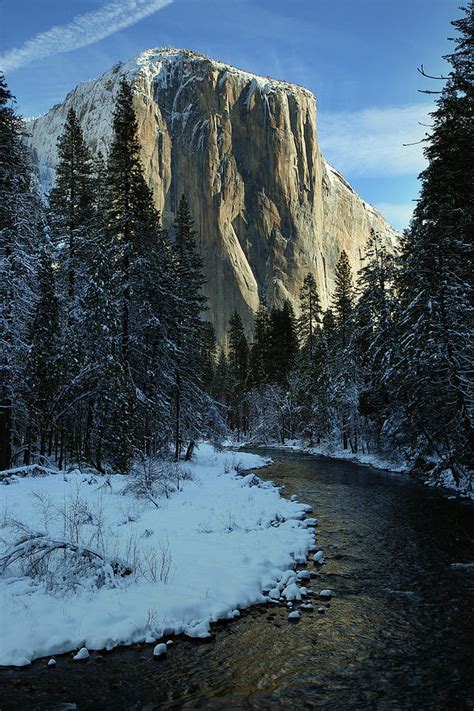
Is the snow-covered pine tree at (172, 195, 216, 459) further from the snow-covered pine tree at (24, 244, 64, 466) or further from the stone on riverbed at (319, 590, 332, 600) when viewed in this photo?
the stone on riverbed at (319, 590, 332, 600)

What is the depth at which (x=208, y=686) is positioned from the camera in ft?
17.8

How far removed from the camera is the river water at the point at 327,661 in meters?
5.18

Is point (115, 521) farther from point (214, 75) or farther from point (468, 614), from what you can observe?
point (214, 75)

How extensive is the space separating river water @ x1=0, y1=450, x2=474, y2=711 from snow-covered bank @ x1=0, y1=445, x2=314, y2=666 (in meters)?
0.35

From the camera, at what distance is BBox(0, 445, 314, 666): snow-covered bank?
6.40m

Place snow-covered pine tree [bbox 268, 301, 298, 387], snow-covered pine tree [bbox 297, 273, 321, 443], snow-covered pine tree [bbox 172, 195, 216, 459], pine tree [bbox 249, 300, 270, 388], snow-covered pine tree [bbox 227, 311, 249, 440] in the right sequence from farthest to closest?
snow-covered pine tree [bbox 227, 311, 249, 440]
pine tree [bbox 249, 300, 270, 388]
snow-covered pine tree [bbox 268, 301, 298, 387]
snow-covered pine tree [bbox 297, 273, 321, 443]
snow-covered pine tree [bbox 172, 195, 216, 459]

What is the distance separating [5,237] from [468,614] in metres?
20.6

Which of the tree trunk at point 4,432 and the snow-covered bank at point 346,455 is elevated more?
the tree trunk at point 4,432

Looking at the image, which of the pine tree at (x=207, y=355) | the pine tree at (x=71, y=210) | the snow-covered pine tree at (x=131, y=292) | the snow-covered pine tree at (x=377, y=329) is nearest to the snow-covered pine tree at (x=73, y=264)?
the pine tree at (x=71, y=210)

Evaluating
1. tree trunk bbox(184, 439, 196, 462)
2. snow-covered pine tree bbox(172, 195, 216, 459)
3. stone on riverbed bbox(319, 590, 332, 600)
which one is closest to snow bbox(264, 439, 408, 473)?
snow-covered pine tree bbox(172, 195, 216, 459)

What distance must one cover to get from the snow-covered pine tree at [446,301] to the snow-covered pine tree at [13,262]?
16.7 meters

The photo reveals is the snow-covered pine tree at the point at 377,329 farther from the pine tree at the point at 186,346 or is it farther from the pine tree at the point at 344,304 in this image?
the pine tree at the point at 186,346

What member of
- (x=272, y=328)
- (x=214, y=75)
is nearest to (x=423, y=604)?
(x=272, y=328)

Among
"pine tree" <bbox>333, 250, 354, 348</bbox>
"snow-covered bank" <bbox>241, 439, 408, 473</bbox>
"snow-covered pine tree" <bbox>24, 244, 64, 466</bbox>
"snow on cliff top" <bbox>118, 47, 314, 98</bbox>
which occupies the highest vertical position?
"snow on cliff top" <bbox>118, 47, 314, 98</bbox>
